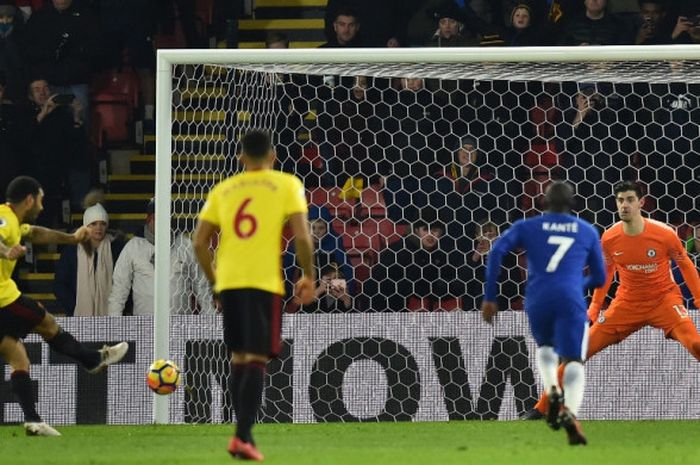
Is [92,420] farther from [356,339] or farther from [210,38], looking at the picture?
[210,38]

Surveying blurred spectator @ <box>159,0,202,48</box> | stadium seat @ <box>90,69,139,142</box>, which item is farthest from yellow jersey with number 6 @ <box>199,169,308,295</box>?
blurred spectator @ <box>159,0,202,48</box>

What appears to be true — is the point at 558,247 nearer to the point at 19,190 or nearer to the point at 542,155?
the point at 19,190

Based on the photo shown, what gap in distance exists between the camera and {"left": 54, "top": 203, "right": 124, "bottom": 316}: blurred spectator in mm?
13734

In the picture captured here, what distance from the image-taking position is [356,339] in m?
12.7

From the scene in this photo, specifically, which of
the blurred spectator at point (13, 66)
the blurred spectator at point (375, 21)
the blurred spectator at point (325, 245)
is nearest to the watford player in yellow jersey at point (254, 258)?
the blurred spectator at point (325, 245)

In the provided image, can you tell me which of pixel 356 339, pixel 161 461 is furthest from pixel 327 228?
pixel 161 461

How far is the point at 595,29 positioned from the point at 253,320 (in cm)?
774

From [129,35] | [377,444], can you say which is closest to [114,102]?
[129,35]

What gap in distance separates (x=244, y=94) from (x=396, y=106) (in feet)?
4.99

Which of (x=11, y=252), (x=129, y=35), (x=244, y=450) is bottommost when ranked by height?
(x=244, y=450)

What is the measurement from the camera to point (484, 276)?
1364cm

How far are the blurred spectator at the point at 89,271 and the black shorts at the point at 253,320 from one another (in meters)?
5.22

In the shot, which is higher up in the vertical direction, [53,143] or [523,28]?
[523,28]

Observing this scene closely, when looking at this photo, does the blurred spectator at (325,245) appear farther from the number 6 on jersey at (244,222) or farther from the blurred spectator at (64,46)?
the number 6 on jersey at (244,222)
